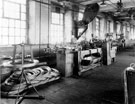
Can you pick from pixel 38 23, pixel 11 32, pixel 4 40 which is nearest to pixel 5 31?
pixel 11 32

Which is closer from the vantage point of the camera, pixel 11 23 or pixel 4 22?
pixel 4 22

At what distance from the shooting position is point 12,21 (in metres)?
4.61

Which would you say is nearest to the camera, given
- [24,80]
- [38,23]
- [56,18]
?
[24,80]

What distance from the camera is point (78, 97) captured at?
269 cm

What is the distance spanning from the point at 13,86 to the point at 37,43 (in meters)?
2.55

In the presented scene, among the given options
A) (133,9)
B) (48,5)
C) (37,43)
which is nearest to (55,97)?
(37,43)

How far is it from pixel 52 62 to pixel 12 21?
7.93 ft

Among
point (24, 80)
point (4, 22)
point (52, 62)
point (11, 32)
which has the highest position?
point (4, 22)

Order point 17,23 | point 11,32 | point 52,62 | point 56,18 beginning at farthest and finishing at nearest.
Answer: point 56,18, point 52,62, point 17,23, point 11,32

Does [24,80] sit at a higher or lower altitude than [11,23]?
lower

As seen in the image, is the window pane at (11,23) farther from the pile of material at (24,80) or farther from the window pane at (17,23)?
the pile of material at (24,80)

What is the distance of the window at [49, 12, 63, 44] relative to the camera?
20.6 feet

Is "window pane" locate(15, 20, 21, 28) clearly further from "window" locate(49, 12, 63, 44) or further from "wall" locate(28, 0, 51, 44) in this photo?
"window" locate(49, 12, 63, 44)

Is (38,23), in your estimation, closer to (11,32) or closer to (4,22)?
(11,32)
